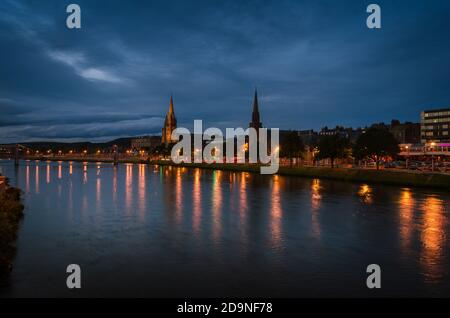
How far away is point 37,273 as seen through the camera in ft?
51.1

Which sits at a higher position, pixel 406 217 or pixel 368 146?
pixel 368 146

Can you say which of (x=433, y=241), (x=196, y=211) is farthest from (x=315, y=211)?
(x=433, y=241)

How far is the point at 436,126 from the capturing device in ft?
480

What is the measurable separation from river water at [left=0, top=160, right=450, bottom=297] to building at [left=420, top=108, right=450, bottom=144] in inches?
4742

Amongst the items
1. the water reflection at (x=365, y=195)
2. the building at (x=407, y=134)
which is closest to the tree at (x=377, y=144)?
the water reflection at (x=365, y=195)

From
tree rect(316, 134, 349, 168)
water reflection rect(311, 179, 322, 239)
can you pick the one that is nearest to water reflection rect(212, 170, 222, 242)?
water reflection rect(311, 179, 322, 239)

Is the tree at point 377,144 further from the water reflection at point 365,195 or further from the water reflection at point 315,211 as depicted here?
the water reflection at point 315,211

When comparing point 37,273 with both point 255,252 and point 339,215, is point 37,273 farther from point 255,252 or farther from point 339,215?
point 339,215

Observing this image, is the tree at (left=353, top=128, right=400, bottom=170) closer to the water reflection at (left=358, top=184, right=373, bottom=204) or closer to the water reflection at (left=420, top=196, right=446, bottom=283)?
the water reflection at (left=358, top=184, right=373, bottom=204)

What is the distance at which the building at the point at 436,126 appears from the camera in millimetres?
142875

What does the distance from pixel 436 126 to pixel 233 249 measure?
14653 cm

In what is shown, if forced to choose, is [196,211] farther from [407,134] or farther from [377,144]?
[407,134]

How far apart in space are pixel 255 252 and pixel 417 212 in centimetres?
1799
